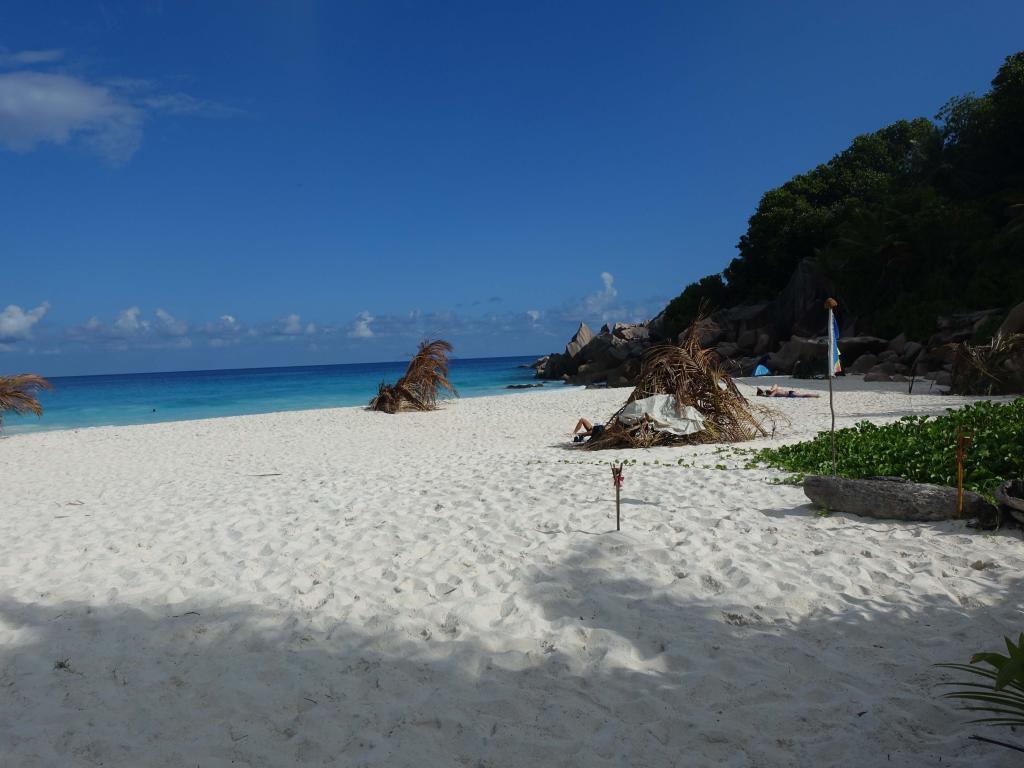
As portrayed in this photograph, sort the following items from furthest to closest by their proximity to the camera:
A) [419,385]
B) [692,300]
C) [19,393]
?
[692,300] → [419,385] → [19,393]

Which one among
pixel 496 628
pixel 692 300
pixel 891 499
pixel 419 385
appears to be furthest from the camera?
pixel 692 300

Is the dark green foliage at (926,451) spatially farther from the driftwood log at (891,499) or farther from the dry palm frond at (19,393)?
the dry palm frond at (19,393)

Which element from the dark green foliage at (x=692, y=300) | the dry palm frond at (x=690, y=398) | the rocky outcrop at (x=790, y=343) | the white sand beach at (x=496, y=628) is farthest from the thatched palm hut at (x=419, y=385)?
the dark green foliage at (x=692, y=300)

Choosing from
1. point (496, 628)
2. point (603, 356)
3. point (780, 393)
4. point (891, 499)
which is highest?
point (603, 356)

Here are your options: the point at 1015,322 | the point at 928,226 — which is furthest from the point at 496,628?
the point at 928,226

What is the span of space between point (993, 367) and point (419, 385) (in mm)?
14144

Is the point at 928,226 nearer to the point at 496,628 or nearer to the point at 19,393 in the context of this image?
the point at 496,628

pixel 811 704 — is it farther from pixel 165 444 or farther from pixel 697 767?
pixel 165 444

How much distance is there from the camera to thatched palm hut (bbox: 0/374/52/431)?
646 inches

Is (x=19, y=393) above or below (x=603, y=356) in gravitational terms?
below

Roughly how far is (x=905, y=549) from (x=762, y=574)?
3.77 ft

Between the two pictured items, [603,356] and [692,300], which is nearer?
[603,356]

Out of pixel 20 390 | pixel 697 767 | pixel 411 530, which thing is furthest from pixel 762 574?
pixel 20 390

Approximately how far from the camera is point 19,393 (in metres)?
16.6
